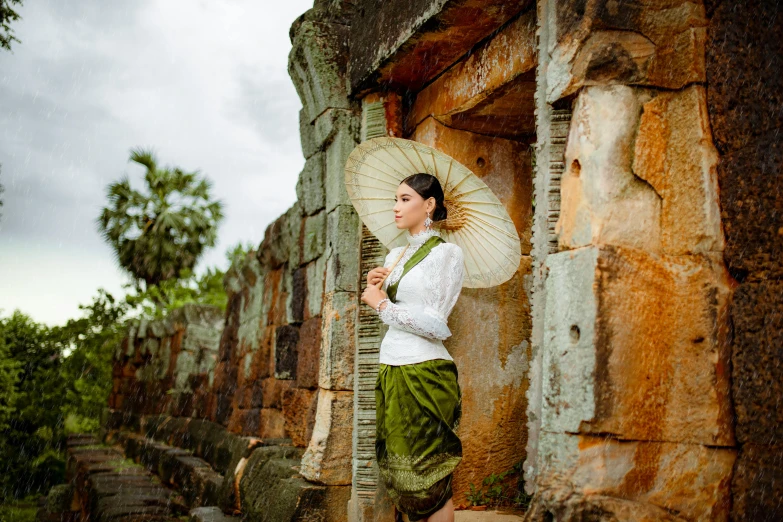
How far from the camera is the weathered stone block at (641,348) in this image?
100.0 inches

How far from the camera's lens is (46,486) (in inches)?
406

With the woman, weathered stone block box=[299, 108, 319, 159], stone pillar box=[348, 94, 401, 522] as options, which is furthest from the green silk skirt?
weathered stone block box=[299, 108, 319, 159]

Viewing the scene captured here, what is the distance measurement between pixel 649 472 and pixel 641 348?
16.4 inches

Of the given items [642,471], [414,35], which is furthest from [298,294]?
[642,471]

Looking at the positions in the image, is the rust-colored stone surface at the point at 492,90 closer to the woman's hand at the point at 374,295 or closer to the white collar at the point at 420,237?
the white collar at the point at 420,237

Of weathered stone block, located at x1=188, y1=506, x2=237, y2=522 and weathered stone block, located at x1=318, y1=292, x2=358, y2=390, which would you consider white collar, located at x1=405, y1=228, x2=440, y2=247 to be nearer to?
weathered stone block, located at x1=318, y1=292, x2=358, y2=390

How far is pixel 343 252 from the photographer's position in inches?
188

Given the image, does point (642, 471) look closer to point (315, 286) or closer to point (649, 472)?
point (649, 472)

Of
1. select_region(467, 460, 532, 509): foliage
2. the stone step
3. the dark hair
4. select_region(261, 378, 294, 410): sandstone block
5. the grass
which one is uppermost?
the dark hair

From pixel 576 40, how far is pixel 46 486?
1002cm

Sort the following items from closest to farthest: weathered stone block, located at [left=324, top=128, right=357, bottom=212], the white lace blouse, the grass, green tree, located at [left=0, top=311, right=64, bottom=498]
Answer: the white lace blouse
weathered stone block, located at [left=324, top=128, right=357, bottom=212]
the grass
green tree, located at [left=0, top=311, right=64, bottom=498]

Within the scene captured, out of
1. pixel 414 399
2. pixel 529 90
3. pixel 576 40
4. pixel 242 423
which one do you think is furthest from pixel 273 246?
pixel 576 40

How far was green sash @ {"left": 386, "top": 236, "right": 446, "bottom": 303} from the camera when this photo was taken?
334 centimetres

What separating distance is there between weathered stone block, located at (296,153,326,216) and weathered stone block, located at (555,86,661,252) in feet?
9.44
